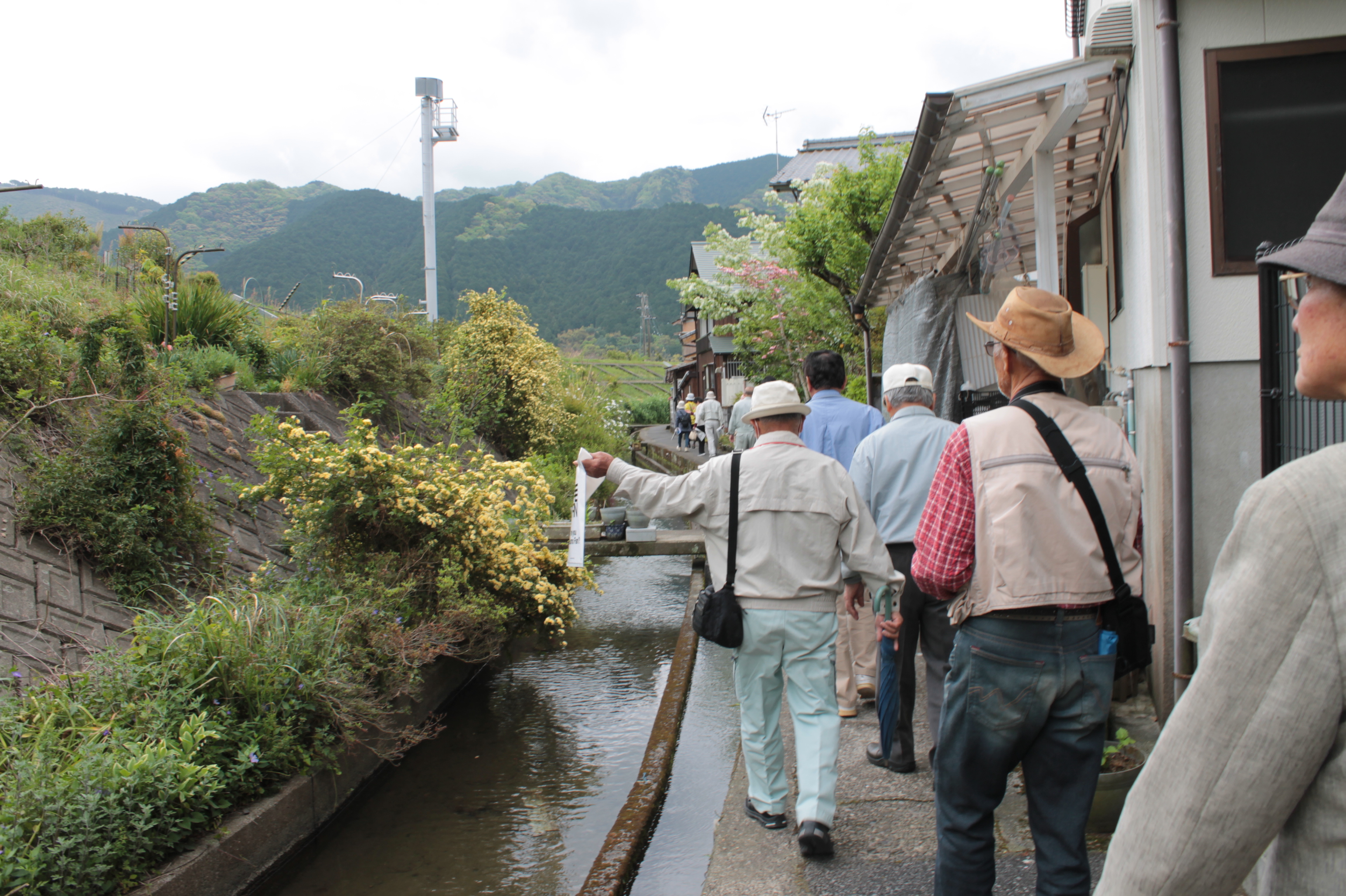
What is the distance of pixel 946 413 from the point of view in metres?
6.80

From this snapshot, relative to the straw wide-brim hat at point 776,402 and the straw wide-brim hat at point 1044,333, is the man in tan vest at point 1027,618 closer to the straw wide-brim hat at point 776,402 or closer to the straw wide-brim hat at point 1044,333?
the straw wide-brim hat at point 1044,333

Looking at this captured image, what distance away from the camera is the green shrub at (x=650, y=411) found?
50219 mm

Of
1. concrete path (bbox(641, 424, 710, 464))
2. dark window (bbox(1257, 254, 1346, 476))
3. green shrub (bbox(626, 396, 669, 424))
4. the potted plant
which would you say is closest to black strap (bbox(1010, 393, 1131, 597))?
the potted plant

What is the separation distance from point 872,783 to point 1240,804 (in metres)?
3.39

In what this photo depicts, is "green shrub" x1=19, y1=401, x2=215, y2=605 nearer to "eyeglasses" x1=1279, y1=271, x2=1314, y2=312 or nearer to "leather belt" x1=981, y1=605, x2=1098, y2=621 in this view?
"leather belt" x1=981, y1=605, x2=1098, y2=621

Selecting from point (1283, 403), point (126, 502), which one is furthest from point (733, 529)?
point (126, 502)

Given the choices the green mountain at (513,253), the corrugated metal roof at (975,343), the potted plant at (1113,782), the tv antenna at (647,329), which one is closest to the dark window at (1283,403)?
the potted plant at (1113,782)

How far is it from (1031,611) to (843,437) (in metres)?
2.73

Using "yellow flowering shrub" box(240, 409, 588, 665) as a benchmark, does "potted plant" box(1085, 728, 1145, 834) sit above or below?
below

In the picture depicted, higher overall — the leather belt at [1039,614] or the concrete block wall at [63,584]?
the leather belt at [1039,614]

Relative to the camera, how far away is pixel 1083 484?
2.43 m

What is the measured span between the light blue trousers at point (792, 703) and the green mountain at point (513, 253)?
276 ft

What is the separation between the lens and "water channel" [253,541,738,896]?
377 centimetres

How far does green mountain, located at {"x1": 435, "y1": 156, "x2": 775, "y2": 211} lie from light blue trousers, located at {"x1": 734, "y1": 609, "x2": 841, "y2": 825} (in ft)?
468
